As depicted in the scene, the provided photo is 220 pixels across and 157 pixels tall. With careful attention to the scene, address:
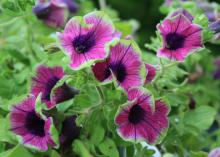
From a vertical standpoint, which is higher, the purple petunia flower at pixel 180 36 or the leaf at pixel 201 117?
the purple petunia flower at pixel 180 36

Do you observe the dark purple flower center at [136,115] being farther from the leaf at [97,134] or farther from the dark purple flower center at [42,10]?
the dark purple flower center at [42,10]

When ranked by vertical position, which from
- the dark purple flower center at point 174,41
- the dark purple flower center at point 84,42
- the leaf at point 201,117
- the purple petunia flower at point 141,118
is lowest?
the leaf at point 201,117

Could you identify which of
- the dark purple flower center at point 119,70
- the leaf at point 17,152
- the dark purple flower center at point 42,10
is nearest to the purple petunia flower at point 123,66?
the dark purple flower center at point 119,70

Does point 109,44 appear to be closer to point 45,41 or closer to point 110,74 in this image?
point 110,74

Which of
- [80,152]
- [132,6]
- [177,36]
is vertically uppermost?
[177,36]

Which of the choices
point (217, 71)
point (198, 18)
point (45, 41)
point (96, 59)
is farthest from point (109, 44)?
point (217, 71)

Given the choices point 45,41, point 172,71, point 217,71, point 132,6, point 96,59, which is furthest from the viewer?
point 132,6
